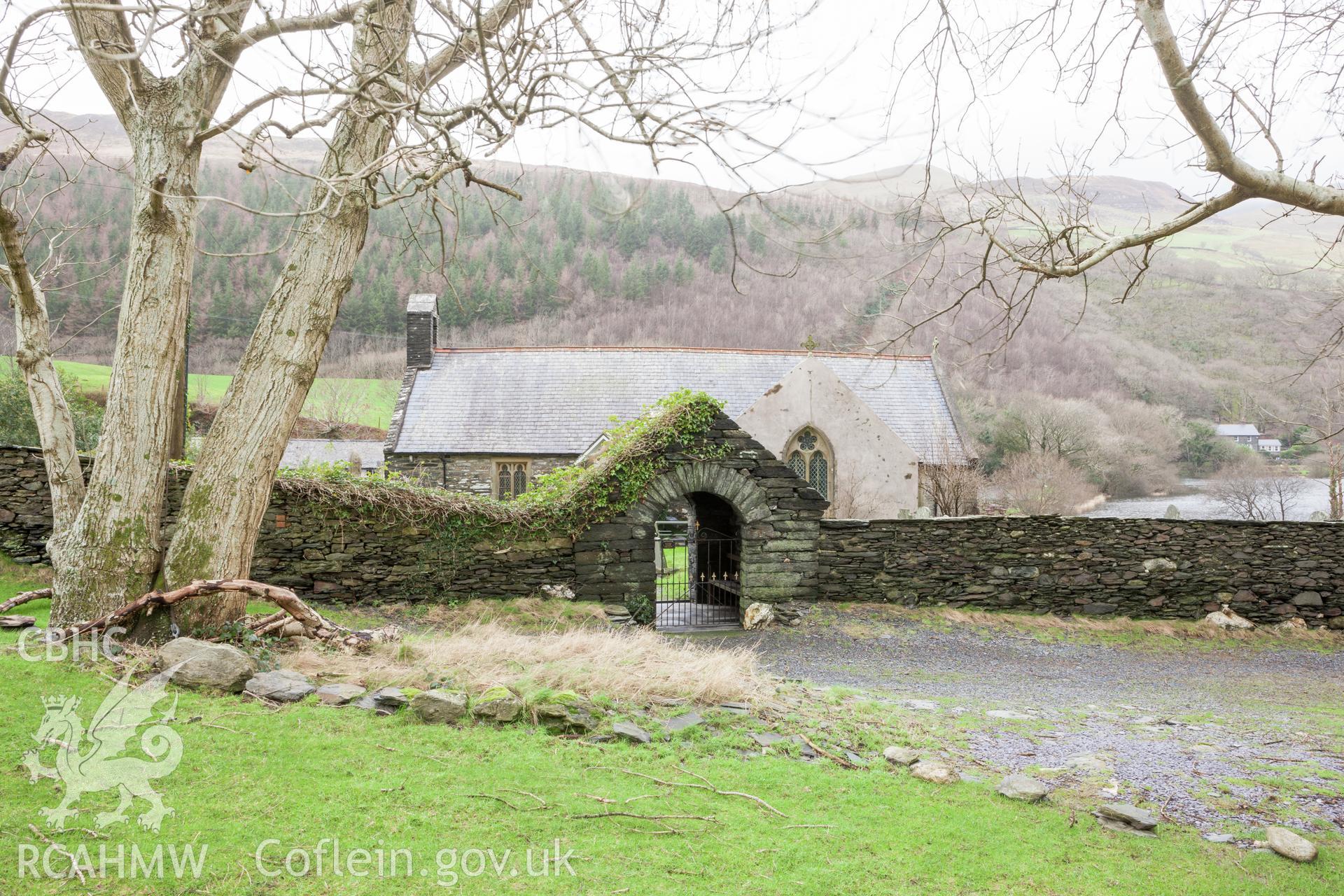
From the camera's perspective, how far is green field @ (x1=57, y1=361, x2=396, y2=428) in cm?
4453

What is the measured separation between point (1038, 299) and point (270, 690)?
42139 mm

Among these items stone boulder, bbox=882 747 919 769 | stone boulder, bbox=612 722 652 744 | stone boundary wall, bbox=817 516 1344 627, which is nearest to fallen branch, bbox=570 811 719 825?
stone boulder, bbox=612 722 652 744

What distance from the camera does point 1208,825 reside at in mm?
4668

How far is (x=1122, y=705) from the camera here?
28.1ft

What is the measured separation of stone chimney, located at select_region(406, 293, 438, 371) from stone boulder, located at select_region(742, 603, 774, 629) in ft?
64.0

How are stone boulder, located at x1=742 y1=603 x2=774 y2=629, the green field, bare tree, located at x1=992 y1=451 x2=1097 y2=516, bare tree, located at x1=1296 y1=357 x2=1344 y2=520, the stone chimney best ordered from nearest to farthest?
stone boulder, located at x1=742 y1=603 x2=774 y2=629 → bare tree, located at x1=1296 y1=357 x2=1344 y2=520 → the stone chimney → bare tree, located at x1=992 y1=451 x2=1097 y2=516 → the green field

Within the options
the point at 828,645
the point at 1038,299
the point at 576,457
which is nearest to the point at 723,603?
the point at 828,645

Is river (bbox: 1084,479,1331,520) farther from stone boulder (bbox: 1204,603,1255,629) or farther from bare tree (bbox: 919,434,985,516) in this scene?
stone boulder (bbox: 1204,603,1255,629)

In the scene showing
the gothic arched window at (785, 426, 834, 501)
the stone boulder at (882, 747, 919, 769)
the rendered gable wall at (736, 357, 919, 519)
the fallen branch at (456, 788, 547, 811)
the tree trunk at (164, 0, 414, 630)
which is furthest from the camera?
the gothic arched window at (785, 426, 834, 501)

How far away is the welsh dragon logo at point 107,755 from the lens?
142 inches

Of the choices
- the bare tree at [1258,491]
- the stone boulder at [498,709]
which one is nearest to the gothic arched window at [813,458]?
the bare tree at [1258,491]

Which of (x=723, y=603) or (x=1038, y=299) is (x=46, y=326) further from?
(x=1038, y=299)

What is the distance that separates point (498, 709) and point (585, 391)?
23559mm

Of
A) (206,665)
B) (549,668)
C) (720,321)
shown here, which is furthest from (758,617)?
(720,321)
